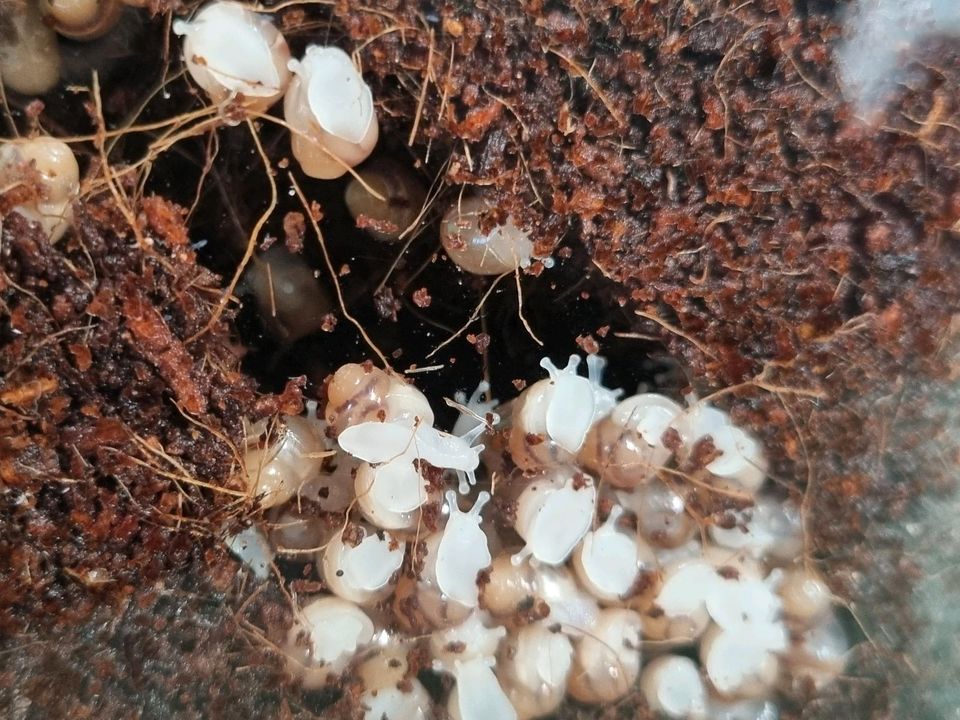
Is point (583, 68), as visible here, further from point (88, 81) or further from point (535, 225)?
point (88, 81)

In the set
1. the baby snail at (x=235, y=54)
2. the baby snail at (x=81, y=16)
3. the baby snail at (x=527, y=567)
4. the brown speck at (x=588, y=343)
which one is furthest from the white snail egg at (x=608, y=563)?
the baby snail at (x=81, y=16)

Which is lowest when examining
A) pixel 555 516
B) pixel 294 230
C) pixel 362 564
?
pixel 362 564

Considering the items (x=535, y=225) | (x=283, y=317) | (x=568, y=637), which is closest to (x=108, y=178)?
(x=283, y=317)

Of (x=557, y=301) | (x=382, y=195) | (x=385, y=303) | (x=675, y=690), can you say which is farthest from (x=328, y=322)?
(x=675, y=690)

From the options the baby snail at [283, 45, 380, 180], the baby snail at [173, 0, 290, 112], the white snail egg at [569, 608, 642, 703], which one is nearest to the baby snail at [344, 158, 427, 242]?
the baby snail at [283, 45, 380, 180]

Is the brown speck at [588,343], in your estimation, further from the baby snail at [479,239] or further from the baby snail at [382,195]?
the baby snail at [382,195]

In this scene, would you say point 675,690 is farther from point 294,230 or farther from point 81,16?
point 81,16
